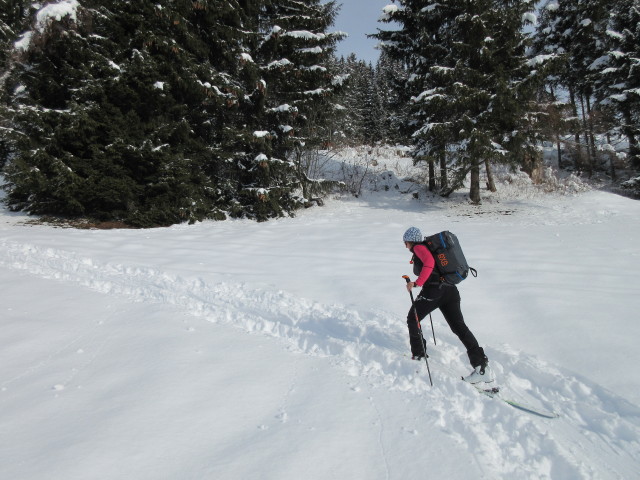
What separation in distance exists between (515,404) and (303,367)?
2445mm

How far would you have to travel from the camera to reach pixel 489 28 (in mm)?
14906

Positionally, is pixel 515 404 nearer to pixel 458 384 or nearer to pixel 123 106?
pixel 458 384

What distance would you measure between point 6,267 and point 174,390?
745 centimetres

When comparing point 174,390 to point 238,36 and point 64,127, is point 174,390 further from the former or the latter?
point 238,36

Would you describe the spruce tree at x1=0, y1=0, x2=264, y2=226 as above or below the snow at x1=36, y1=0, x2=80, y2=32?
below

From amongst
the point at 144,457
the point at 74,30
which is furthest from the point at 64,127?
the point at 144,457

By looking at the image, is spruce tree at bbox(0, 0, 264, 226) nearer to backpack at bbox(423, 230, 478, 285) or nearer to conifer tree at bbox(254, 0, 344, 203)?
conifer tree at bbox(254, 0, 344, 203)

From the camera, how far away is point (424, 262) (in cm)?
430

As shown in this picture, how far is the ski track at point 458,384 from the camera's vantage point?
10.4ft

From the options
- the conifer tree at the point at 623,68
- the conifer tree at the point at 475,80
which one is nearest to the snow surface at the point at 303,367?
the conifer tree at the point at 475,80

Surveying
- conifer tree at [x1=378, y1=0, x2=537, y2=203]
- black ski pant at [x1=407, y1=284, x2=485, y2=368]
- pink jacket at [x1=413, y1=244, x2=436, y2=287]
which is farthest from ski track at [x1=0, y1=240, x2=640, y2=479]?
conifer tree at [x1=378, y1=0, x2=537, y2=203]

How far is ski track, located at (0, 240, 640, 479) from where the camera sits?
3.18m

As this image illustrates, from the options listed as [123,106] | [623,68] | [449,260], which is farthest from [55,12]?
[623,68]

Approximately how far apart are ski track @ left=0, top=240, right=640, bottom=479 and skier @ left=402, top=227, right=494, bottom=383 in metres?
0.28
